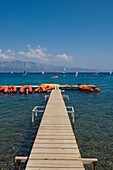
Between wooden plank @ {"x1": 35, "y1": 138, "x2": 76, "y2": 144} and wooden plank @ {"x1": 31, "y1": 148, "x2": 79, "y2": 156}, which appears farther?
wooden plank @ {"x1": 35, "y1": 138, "x2": 76, "y2": 144}

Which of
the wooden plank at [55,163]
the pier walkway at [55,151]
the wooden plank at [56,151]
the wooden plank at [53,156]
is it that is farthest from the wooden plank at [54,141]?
the wooden plank at [55,163]

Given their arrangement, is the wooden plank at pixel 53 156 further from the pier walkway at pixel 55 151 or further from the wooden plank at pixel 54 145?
the wooden plank at pixel 54 145

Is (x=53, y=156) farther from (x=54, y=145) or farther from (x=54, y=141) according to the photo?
(x=54, y=141)

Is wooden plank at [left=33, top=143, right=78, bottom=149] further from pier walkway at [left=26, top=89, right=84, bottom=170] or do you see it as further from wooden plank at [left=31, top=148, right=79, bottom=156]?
wooden plank at [left=31, top=148, right=79, bottom=156]

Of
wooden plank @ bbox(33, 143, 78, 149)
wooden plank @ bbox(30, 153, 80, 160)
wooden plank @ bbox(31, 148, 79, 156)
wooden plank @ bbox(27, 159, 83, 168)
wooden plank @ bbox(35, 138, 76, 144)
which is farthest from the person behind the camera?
wooden plank @ bbox(35, 138, 76, 144)

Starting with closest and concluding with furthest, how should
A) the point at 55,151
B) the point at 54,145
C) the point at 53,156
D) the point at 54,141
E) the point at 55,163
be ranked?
the point at 55,163, the point at 53,156, the point at 55,151, the point at 54,145, the point at 54,141

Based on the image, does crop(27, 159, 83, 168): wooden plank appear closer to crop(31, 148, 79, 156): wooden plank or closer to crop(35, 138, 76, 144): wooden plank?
crop(31, 148, 79, 156): wooden plank

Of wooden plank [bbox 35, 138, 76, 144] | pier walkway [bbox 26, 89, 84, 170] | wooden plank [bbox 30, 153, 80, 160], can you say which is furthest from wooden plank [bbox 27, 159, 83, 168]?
wooden plank [bbox 35, 138, 76, 144]

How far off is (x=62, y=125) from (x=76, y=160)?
505cm

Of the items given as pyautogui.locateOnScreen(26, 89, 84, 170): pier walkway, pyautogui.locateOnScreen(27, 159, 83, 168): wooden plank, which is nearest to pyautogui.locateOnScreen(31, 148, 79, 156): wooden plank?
pyautogui.locateOnScreen(26, 89, 84, 170): pier walkway

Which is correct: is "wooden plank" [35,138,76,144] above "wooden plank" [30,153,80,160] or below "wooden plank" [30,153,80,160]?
below

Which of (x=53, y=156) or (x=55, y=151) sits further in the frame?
(x=55, y=151)

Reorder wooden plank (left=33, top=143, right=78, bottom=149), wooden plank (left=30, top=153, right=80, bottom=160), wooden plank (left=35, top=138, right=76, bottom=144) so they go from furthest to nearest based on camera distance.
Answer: wooden plank (left=35, top=138, right=76, bottom=144)
wooden plank (left=33, top=143, right=78, bottom=149)
wooden plank (left=30, top=153, right=80, bottom=160)

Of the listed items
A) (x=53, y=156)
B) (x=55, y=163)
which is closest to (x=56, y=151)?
(x=53, y=156)
